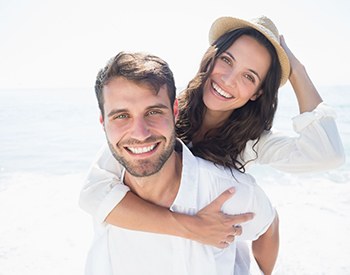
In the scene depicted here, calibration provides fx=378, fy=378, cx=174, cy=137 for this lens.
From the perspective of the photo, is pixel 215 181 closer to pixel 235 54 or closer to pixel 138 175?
pixel 138 175

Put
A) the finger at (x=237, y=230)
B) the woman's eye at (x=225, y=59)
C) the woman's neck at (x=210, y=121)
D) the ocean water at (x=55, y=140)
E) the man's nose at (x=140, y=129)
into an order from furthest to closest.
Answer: the ocean water at (x=55, y=140) → the woman's neck at (x=210, y=121) → the woman's eye at (x=225, y=59) → the finger at (x=237, y=230) → the man's nose at (x=140, y=129)

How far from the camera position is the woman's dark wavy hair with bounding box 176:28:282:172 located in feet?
8.84

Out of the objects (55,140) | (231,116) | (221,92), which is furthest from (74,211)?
(55,140)

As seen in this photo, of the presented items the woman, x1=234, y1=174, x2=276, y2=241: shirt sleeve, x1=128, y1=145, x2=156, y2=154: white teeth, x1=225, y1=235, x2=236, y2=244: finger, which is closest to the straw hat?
the woman

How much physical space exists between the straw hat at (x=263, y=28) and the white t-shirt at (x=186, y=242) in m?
0.98

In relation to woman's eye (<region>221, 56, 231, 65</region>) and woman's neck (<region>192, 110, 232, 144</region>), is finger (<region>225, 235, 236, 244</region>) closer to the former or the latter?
woman's neck (<region>192, 110, 232, 144</region>)

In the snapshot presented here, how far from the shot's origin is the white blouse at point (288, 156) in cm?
219

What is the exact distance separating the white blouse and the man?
0.50 feet

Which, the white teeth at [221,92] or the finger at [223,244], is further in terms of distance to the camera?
the white teeth at [221,92]

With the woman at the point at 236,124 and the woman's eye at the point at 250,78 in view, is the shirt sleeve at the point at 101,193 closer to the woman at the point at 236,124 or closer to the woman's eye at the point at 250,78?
the woman at the point at 236,124

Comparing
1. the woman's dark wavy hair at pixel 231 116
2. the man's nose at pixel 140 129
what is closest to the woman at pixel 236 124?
A: the woman's dark wavy hair at pixel 231 116

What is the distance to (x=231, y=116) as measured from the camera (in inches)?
120

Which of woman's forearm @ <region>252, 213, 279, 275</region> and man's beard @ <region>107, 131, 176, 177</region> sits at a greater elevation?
man's beard @ <region>107, 131, 176, 177</region>

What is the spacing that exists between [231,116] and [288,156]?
0.64 meters
